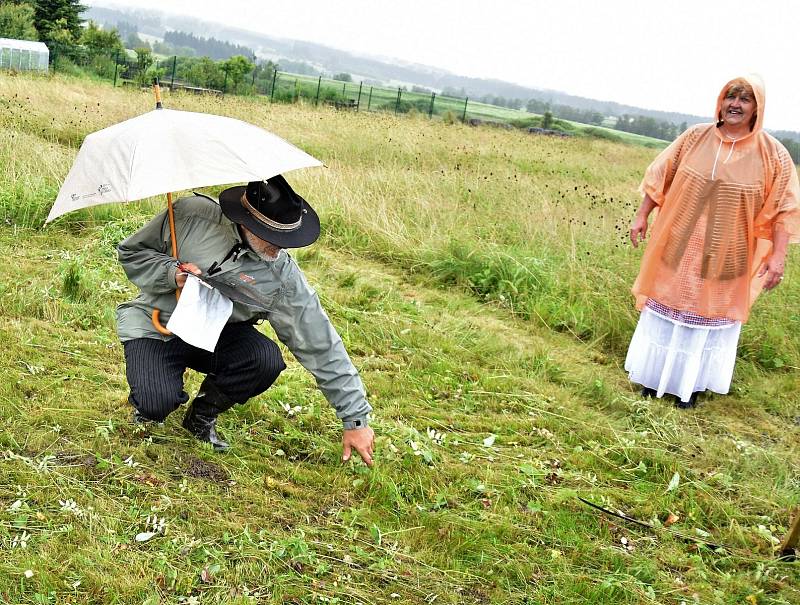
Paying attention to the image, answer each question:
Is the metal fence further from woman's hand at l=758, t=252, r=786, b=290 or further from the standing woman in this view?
woman's hand at l=758, t=252, r=786, b=290

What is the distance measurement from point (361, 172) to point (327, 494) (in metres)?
6.62

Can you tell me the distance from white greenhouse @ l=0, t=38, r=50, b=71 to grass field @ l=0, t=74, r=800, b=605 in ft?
63.7

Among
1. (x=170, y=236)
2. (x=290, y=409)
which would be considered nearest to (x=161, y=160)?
(x=170, y=236)

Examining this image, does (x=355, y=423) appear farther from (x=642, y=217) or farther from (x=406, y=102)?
(x=406, y=102)

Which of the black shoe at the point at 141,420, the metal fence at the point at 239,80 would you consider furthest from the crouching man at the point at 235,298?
the metal fence at the point at 239,80

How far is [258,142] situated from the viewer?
9.37ft

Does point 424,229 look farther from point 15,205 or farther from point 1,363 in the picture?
point 1,363

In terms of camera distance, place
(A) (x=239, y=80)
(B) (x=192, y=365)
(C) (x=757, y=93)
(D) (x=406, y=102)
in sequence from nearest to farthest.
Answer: (B) (x=192, y=365)
(C) (x=757, y=93)
(A) (x=239, y=80)
(D) (x=406, y=102)

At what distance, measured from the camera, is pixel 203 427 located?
3.46 m

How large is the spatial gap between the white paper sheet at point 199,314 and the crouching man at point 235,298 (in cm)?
6

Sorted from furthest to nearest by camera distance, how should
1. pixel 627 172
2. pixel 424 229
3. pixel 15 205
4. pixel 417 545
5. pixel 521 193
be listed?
pixel 627 172 → pixel 521 193 → pixel 424 229 → pixel 15 205 → pixel 417 545

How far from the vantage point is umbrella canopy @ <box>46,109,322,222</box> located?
2598 millimetres

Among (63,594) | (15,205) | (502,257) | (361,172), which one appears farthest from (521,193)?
(63,594)

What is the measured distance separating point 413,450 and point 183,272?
1.46 metres
